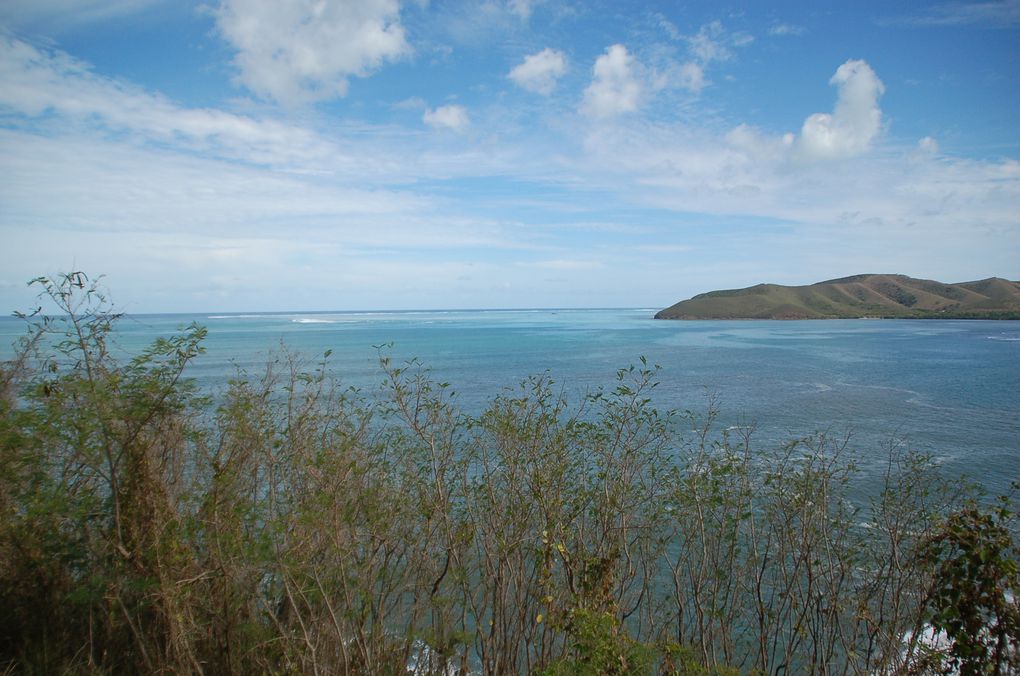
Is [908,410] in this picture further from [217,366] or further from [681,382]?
[217,366]

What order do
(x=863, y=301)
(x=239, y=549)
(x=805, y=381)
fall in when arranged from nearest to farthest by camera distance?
(x=239, y=549) → (x=805, y=381) → (x=863, y=301)

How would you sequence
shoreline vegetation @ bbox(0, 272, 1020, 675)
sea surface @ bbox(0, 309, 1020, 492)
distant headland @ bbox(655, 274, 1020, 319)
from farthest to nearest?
distant headland @ bbox(655, 274, 1020, 319)
sea surface @ bbox(0, 309, 1020, 492)
shoreline vegetation @ bbox(0, 272, 1020, 675)

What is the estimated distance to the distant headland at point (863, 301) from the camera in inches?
5595

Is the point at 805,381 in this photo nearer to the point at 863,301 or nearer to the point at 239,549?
the point at 239,549

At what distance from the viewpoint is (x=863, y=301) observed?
159 m

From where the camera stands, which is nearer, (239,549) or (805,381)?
(239,549)

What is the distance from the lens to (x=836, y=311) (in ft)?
493

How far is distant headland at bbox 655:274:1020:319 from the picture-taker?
466 feet

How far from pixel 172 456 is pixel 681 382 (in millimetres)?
31446

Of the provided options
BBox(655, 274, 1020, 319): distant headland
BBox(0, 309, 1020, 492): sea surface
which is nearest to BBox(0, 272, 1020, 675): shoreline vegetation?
BBox(0, 309, 1020, 492): sea surface

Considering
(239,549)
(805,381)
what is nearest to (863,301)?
(805,381)

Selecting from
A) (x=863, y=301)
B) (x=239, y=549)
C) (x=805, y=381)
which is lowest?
(x=805, y=381)

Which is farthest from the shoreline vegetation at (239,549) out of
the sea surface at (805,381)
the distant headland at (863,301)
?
the distant headland at (863,301)

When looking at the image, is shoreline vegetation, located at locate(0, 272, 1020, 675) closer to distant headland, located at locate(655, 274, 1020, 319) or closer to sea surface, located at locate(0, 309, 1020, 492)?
sea surface, located at locate(0, 309, 1020, 492)
